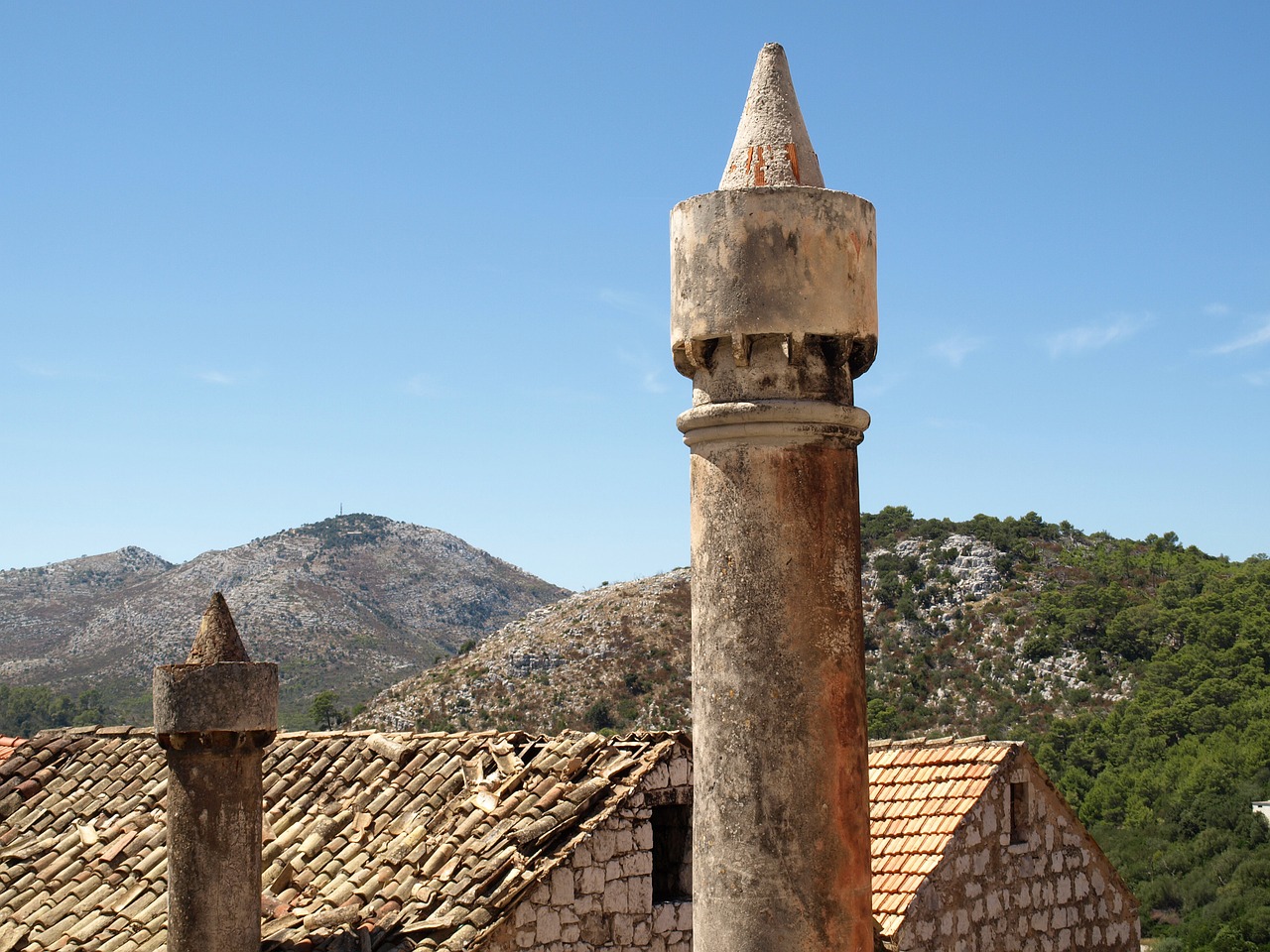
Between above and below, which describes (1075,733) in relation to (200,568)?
below

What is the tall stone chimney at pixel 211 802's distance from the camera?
996 cm

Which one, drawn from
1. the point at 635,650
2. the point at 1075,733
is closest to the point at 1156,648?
the point at 1075,733

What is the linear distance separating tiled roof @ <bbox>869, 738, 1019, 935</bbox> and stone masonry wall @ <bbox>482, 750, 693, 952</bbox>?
1.71 meters

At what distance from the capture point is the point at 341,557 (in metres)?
95.7

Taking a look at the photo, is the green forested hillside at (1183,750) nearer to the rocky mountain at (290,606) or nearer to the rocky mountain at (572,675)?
the rocky mountain at (572,675)

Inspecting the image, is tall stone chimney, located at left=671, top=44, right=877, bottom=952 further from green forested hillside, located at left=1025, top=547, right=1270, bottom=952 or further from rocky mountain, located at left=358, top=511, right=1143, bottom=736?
rocky mountain, located at left=358, top=511, right=1143, bottom=736

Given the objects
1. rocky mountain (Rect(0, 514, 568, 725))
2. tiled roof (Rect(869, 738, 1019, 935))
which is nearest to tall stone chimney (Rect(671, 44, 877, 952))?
tiled roof (Rect(869, 738, 1019, 935))

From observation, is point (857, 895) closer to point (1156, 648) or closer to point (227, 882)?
point (227, 882)

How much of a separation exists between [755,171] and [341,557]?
92.2 metres

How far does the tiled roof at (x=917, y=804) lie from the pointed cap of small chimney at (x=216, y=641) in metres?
4.98

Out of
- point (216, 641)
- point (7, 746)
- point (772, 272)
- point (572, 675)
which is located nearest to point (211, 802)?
point (216, 641)

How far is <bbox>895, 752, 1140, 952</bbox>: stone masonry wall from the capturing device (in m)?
11.9

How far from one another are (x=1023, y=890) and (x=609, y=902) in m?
3.81

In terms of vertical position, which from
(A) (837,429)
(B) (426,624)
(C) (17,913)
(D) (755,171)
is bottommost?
(C) (17,913)
